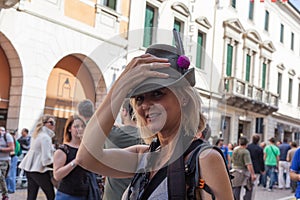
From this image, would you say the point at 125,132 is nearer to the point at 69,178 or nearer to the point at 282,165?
the point at 69,178

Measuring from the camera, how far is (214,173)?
1179 mm

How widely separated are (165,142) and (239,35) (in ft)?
73.2

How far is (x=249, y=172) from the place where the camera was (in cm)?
798

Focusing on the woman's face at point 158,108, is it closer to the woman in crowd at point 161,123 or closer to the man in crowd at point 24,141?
the woman in crowd at point 161,123

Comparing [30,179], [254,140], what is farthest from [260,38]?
[30,179]

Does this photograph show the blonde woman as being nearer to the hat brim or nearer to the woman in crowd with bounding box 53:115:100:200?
the woman in crowd with bounding box 53:115:100:200

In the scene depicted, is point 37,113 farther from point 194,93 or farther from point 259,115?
point 259,115

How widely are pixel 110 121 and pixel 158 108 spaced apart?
14cm

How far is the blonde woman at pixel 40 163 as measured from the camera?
520 cm

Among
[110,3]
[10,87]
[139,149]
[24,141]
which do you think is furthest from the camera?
[110,3]

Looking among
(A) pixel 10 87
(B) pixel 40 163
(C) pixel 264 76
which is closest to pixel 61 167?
(B) pixel 40 163

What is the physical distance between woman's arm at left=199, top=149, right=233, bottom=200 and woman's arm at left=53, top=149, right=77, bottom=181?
2.30m

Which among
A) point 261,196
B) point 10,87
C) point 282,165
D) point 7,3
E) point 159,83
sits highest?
point 7,3

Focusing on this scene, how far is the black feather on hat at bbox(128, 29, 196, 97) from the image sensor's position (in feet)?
3.87
